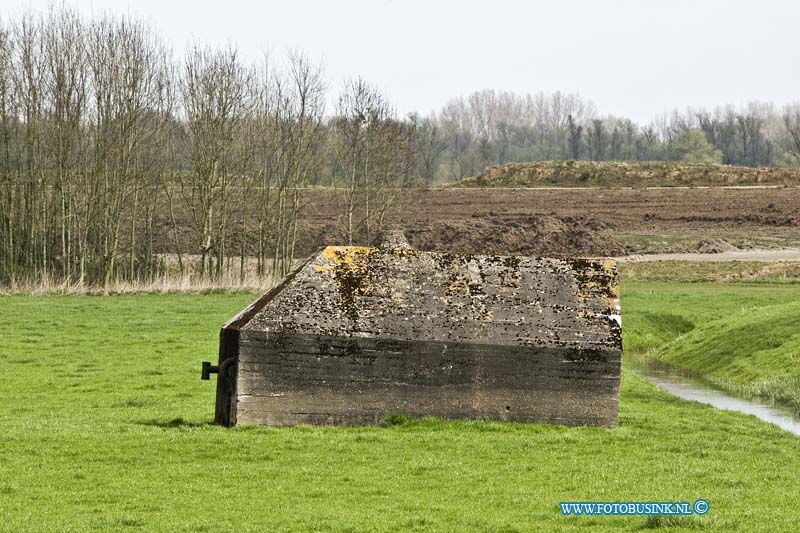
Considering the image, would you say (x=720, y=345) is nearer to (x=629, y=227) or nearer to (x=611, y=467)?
(x=611, y=467)

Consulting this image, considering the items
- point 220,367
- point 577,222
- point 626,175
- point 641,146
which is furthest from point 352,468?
point 641,146

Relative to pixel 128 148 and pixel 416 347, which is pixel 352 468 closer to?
pixel 416 347

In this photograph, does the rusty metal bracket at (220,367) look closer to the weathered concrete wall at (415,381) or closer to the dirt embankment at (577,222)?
the weathered concrete wall at (415,381)

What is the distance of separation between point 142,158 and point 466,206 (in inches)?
1613

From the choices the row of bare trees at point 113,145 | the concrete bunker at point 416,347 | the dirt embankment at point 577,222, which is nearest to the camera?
the concrete bunker at point 416,347

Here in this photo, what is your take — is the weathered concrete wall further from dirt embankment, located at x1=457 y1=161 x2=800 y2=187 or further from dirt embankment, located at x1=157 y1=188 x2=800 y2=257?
dirt embankment, located at x1=457 y1=161 x2=800 y2=187

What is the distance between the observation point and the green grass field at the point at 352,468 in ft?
30.7

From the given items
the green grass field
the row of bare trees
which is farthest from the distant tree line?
the green grass field

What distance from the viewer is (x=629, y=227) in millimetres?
77312

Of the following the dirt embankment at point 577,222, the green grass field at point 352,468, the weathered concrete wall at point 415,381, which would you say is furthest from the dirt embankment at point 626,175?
the weathered concrete wall at point 415,381

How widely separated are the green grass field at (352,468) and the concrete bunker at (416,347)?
14.3 inches

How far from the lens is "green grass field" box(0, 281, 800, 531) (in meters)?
9.34

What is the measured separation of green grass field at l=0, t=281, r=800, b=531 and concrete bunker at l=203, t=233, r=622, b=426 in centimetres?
36

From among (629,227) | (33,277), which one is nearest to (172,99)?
(33,277)
